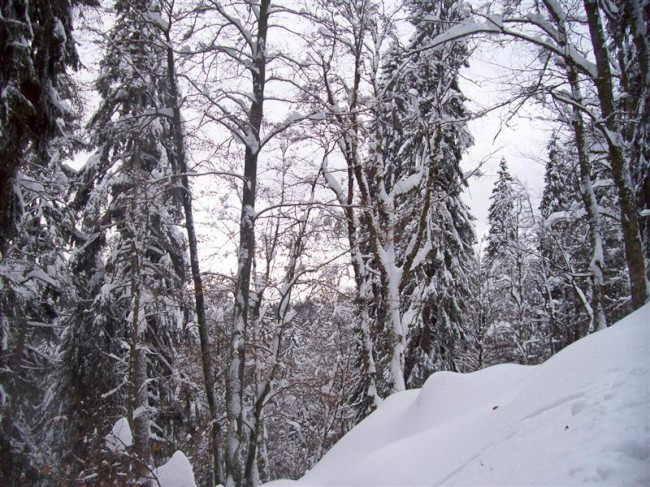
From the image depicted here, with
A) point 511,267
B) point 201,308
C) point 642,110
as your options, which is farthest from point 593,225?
point 511,267

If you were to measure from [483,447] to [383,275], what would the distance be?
8098 millimetres

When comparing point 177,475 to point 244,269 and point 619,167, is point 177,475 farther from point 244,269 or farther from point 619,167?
point 619,167

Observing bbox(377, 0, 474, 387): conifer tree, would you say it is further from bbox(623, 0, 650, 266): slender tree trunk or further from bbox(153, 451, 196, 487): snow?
bbox(153, 451, 196, 487): snow

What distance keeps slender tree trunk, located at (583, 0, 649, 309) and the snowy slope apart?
2.46 metres

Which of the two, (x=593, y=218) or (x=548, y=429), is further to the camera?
(x=593, y=218)

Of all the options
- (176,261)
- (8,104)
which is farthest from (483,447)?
(176,261)

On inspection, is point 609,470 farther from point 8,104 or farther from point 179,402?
point 179,402

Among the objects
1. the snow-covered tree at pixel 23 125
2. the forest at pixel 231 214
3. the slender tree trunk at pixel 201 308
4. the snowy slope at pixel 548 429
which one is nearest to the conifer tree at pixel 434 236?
the forest at pixel 231 214

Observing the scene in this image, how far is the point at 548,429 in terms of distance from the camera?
272 cm

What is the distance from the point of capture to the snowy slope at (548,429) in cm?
223

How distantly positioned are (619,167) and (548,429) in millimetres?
5152

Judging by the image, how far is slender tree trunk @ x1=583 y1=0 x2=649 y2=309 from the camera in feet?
20.2

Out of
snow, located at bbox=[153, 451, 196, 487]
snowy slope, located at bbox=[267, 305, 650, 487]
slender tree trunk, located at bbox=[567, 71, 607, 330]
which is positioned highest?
slender tree trunk, located at bbox=[567, 71, 607, 330]

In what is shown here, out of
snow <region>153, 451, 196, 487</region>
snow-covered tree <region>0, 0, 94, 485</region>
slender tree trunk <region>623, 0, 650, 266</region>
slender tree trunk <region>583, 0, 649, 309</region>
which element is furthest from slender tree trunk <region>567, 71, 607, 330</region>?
snow-covered tree <region>0, 0, 94, 485</region>
